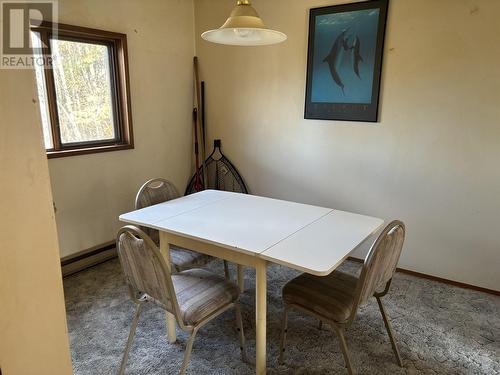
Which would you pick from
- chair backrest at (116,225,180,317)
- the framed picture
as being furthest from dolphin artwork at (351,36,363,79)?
chair backrest at (116,225,180,317)

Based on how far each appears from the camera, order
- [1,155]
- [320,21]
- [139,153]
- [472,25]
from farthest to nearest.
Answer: [139,153]
[320,21]
[472,25]
[1,155]

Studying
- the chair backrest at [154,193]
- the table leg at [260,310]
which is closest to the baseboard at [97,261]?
the chair backrest at [154,193]

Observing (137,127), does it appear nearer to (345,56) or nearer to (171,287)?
(345,56)

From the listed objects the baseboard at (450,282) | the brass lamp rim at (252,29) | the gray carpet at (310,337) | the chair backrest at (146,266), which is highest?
the brass lamp rim at (252,29)

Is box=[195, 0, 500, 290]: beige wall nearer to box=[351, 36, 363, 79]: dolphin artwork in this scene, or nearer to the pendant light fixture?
box=[351, 36, 363, 79]: dolphin artwork

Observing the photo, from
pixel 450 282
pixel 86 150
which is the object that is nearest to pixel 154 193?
pixel 86 150

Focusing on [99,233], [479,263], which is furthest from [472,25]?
[99,233]

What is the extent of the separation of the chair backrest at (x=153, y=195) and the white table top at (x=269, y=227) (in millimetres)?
144

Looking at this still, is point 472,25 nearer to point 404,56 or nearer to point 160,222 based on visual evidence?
point 404,56

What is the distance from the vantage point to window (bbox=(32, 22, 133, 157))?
2594mm

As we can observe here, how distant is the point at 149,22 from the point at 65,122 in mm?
1184

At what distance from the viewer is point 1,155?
582 millimetres

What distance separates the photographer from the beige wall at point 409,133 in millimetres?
2426
